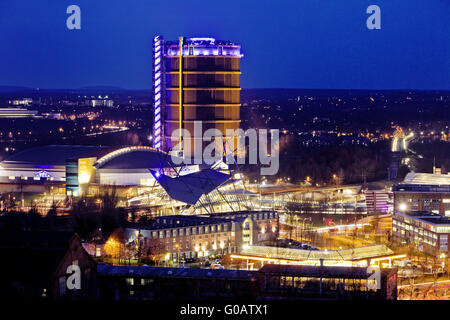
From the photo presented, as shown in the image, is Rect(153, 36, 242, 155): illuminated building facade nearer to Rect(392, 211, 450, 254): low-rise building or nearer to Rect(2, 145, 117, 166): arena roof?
Result: Rect(2, 145, 117, 166): arena roof

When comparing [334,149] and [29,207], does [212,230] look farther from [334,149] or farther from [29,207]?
[334,149]

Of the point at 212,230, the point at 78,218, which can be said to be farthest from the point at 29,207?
the point at 212,230

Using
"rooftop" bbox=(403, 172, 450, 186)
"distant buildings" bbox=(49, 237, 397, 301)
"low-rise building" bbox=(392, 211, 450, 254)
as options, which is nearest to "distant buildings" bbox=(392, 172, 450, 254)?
"low-rise building" bbox=(392, 211, 450, 254)

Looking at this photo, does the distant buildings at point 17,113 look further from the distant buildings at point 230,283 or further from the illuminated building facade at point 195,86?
the distant buildings at point 230,283

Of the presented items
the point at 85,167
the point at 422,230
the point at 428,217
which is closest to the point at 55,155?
A: the point at 85,167

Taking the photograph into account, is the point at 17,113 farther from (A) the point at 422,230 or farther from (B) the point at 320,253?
(B) the point at 320,253

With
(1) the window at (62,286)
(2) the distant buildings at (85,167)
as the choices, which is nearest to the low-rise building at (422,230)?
(2) the distant buildings at (85,167)

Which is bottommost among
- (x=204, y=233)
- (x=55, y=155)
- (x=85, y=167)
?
(x=204, y=233)
